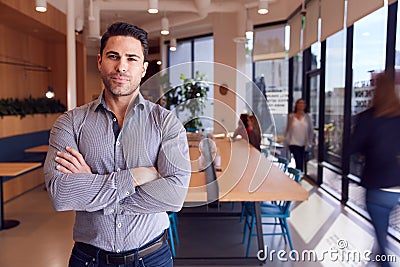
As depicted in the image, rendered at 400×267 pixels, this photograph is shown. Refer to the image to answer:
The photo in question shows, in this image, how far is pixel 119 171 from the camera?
1250mm

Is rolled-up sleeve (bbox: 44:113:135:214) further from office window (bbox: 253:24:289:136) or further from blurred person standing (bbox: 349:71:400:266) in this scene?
office window (bbox: 253:24:289:136)

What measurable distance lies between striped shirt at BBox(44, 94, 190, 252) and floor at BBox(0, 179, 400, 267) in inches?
86.4

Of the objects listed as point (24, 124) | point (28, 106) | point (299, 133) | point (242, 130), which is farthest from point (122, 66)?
point (28, 106)

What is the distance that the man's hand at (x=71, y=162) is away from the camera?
4.03 feet

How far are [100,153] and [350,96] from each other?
14.3ft

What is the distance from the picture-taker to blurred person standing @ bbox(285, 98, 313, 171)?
19.9 ft

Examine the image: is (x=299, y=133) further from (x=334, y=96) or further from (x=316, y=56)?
(x=316, y=56)

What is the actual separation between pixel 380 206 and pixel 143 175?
1960 millimetres

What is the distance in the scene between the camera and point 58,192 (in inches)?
48.0

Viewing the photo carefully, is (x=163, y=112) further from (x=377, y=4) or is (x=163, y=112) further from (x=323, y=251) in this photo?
(x=377, y=4)

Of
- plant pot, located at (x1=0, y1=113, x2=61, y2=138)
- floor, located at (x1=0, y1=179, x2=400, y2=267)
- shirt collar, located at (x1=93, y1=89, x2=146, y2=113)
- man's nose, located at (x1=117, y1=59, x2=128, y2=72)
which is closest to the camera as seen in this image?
man's nose, located at (x1=117, y1=59, x2=128, y2=72)

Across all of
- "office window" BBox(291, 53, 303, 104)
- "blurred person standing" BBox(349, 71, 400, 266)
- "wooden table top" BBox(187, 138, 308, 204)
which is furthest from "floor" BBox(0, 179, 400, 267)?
"office window" BBox(291, 53, 303, 104)

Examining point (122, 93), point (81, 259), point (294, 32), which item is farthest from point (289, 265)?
point (294, 32)

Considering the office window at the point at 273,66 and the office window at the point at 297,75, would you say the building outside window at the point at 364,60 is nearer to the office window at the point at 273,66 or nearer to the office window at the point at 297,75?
the office window at the point at 297,75
